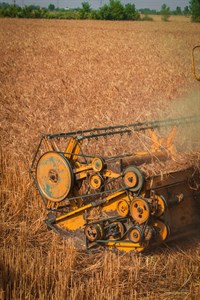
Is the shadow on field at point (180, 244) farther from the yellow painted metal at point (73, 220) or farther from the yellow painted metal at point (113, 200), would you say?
the yellow painted metal at point (73, 220)

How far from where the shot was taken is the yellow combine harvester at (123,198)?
4.40m

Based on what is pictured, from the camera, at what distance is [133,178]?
4.36m

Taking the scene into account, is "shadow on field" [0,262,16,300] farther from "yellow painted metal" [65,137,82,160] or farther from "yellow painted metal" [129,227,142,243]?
"yellow painted metal" [65,137,82,160]

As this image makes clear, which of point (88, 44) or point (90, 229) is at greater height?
point (88, 44)

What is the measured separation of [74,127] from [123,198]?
3.95 m

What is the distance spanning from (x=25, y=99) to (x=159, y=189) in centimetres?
688

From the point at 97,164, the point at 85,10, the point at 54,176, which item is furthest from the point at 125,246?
the point at 85,10

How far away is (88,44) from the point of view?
71.8ft

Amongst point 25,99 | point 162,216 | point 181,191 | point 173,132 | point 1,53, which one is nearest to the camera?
point 162,216

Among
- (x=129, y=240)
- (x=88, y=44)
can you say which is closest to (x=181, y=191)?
(x=129, y=240)

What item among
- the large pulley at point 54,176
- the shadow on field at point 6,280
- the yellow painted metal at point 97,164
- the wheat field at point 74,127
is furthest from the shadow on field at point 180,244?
the shadow on field at point 6,280

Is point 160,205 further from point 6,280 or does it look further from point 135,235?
point 6,280

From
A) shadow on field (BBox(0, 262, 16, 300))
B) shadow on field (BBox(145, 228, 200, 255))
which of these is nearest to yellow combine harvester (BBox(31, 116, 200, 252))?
shadow on field (BBox(145, 228, 200, 255))

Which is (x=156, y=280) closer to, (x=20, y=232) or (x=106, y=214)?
(x=106, y=214)
